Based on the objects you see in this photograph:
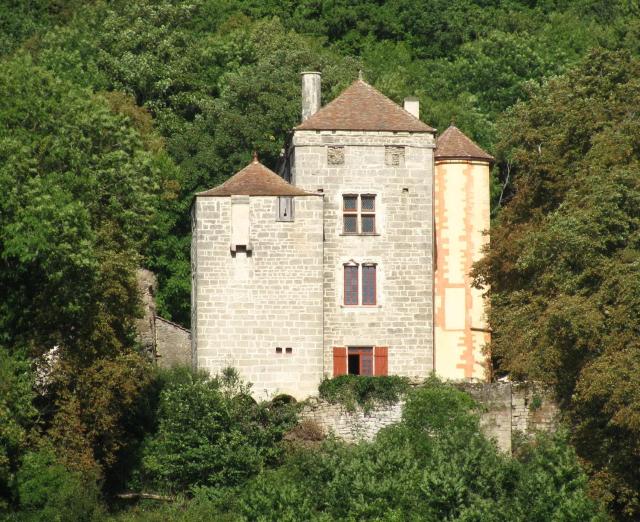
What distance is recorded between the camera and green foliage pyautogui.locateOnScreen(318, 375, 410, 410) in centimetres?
5934

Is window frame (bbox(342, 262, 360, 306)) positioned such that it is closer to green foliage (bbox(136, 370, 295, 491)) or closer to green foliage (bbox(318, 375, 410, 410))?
green foliage (bbox(318, 375, 410, 410))

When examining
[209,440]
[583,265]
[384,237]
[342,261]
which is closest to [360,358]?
[342,261]

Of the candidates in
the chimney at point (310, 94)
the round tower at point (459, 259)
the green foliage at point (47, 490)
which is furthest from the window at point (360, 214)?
the green foliage at point (47, 490)

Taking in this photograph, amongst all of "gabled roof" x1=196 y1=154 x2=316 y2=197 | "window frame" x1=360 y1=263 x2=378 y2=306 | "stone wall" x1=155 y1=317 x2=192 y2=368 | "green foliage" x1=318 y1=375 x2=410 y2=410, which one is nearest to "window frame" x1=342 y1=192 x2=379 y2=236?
"window frame" x1=360 y1=263 x2=378 y2=306

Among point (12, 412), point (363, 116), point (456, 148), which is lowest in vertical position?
point (12, 412)

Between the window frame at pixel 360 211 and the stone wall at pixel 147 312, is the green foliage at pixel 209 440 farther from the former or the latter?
the window frame at pixel 360 211

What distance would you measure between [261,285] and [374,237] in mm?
3824

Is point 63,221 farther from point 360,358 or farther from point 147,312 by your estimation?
point 147,312

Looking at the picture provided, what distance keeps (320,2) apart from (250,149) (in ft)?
77.5

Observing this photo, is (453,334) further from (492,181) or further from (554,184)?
(492,181)

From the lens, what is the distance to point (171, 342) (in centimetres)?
6806

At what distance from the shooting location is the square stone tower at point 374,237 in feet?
203

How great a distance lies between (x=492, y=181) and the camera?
75.7 meters

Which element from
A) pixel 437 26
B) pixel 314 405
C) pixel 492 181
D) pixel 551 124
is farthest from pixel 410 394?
pixel 437 26
